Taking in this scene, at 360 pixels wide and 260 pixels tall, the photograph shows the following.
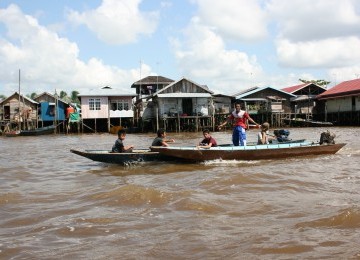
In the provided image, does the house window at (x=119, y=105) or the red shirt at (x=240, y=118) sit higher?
the house window at (x=119, y=105)

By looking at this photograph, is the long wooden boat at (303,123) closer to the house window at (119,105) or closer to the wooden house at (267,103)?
the wooden house at (267,103)

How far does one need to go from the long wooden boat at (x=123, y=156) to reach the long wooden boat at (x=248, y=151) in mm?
213

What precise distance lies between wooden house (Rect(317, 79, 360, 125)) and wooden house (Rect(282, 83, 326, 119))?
3.53 feet

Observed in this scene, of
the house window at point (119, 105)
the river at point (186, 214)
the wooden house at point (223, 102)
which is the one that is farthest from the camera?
the wooden house at point (223, 102)

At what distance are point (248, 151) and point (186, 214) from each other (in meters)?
5.45

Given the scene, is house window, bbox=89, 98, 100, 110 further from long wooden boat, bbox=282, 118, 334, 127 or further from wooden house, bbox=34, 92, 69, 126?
long wooden boat, bbox=282, 118, 334, 127

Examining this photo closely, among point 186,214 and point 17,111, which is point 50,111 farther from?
point 186,214

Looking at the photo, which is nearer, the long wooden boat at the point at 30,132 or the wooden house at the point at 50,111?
the long wooden boat at the point at 30,132

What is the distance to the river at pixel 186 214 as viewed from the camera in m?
4.21

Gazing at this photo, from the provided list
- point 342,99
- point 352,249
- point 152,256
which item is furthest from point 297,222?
point 342,99

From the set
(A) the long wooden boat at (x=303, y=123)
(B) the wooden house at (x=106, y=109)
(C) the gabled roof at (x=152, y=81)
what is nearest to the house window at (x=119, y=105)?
(B) the wooden house at (x=106, y=109)

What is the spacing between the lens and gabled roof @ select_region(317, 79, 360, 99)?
109 feet

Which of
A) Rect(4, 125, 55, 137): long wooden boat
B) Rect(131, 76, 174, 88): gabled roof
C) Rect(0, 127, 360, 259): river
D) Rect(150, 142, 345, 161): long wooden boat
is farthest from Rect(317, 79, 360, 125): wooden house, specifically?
Rect(0, 127, 360, 259): river

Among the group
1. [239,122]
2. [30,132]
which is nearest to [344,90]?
[30,132]
